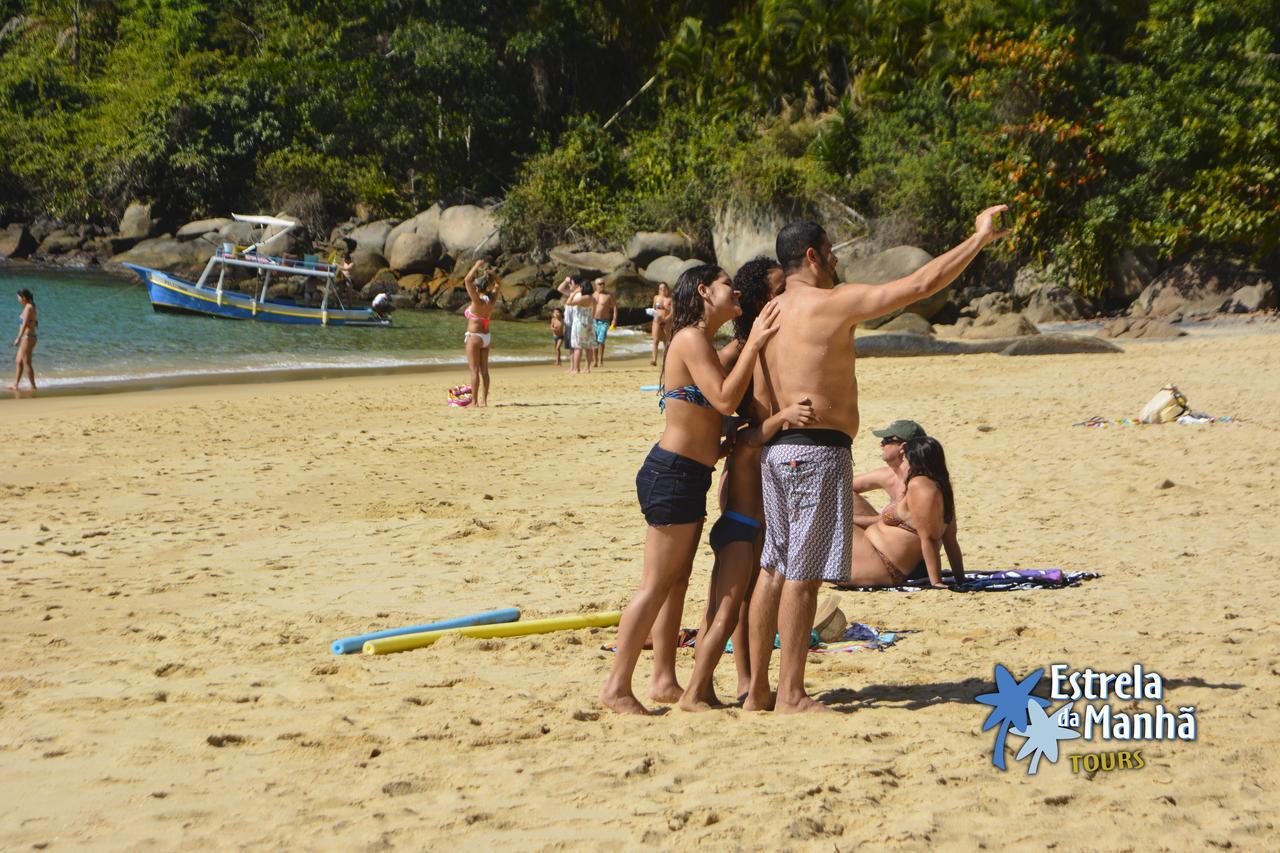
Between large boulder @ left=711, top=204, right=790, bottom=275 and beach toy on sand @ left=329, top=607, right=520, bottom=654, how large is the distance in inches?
956

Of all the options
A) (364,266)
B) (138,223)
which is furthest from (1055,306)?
(138,223)

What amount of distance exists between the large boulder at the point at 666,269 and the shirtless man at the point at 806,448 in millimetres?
25125

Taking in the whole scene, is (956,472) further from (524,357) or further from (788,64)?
(788,64)

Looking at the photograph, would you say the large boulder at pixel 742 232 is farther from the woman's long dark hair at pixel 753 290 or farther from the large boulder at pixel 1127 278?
the woman's long dark hair at pixel 753 290

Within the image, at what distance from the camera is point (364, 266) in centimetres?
3419

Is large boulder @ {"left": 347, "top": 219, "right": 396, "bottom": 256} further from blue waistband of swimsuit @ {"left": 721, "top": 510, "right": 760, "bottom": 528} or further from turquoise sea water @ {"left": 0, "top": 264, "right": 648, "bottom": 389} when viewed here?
blue waistband of swimsuit @ {"left": 721, "top": 510, "right": 760, "bottom": 528}

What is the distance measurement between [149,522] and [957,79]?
2356 cm

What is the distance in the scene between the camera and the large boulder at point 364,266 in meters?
33.8

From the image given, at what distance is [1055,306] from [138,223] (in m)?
28.0

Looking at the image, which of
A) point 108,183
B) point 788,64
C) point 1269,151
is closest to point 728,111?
point 788,64

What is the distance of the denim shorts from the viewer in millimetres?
4176

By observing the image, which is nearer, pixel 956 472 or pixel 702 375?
pixel 702 375

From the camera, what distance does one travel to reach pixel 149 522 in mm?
7695

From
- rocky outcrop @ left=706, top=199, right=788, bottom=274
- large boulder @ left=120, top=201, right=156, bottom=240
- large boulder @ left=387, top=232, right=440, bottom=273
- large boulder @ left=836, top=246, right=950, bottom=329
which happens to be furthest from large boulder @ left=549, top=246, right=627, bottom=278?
large boulder @ left=120, top=201, right=156, bottom=240
